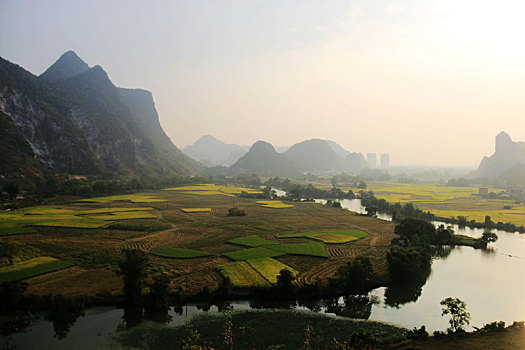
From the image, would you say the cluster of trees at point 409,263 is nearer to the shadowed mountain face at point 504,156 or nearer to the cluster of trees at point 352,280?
the cluster of trees at point 352,280

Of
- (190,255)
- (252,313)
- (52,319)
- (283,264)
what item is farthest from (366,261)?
(52,319)

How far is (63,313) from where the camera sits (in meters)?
19.7

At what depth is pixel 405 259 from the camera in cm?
2717

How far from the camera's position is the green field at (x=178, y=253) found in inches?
1206

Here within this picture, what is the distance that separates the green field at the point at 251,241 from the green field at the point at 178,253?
17.5ft

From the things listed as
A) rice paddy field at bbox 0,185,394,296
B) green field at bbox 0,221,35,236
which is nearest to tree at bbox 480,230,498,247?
rice paddy field at bbox 0,185,394,296

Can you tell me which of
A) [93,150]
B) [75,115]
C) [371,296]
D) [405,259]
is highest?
[75,115]

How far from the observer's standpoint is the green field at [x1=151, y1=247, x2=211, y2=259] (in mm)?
30625

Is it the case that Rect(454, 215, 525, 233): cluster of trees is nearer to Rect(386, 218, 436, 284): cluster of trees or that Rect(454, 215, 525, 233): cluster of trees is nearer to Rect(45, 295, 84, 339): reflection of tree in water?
Rect(386, 218, 436, 284): cluster of trees

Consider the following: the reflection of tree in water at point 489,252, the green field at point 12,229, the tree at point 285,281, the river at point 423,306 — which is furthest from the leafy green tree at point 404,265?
the green field at point 12,229

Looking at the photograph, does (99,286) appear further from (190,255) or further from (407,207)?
(407,207)

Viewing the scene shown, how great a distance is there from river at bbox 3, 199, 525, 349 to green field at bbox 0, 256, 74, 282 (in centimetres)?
670

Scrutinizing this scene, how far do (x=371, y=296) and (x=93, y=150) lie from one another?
113791mm

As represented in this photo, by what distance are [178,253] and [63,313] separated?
12457 millimetres
